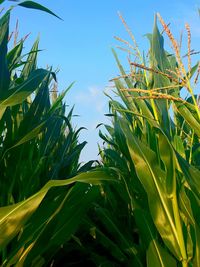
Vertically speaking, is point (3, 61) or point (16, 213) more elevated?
point (3, 61)

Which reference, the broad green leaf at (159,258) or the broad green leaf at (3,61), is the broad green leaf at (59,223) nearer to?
the broad green leaf at (159,258)

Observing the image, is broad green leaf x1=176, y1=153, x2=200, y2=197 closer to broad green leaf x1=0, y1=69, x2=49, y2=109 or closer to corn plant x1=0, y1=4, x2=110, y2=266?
corn plant x1=0, y1=4, x2=110, y2=266

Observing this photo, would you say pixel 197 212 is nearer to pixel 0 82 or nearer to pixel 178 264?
pixel 178 264

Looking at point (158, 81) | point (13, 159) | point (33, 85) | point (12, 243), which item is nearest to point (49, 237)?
point (12, 243)

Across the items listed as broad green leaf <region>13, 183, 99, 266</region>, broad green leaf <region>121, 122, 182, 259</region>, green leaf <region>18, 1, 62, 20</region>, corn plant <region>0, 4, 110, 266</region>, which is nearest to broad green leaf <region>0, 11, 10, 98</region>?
corn plant <region>0, 4, 110, 266</region>

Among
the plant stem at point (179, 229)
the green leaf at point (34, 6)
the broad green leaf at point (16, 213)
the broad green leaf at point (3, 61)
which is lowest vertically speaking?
the plant stem at point (179, 229)

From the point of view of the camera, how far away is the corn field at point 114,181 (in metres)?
1.58

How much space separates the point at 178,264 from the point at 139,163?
461mm

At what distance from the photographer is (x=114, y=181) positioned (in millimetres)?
1800

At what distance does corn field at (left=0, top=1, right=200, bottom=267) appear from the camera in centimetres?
158

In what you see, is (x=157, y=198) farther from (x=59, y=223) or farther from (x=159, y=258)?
(x=59, y=223)

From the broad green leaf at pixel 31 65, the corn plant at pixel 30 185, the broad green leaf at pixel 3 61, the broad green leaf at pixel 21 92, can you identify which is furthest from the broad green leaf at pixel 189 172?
the broad green leaf at pixel 31 65

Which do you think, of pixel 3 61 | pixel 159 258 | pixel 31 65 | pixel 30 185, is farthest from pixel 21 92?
pixel 31 65

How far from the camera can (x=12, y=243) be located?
1932mm
